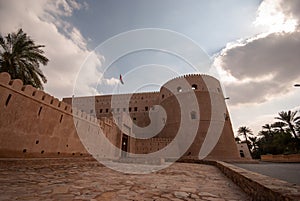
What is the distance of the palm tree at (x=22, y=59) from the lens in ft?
35.0

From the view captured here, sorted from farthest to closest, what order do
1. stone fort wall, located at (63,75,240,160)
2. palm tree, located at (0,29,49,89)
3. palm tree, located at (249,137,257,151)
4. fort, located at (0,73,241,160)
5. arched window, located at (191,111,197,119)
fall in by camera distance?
palm tree, located at (249,137,257,151) < arched window, located at (191,111,197,119) < stone fort wall, located at (63,75,240,160) < palm tree, located at (0,29,49,89) < fort, located at (0,73,241,160)

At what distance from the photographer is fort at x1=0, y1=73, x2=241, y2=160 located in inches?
264

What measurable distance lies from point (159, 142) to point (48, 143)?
11.8 meters

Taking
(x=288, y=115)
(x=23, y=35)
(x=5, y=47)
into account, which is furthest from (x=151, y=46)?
(x=288, y=115)

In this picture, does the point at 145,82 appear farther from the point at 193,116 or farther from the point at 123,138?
the point at 193,116

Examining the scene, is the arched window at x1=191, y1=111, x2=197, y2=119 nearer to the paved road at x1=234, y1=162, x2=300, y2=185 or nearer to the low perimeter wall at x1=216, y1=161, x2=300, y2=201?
the paved road at x1=234, y1=162, x2=300, y2=185

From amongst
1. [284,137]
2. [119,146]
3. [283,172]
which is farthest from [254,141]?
[283,172]

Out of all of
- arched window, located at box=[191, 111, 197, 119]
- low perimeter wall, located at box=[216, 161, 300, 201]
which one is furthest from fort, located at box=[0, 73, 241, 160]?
low perimeter wall, located at box=[216, 161, 300, 201]

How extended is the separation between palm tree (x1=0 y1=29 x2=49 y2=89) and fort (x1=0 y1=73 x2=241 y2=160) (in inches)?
158

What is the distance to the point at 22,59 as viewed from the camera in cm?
1113

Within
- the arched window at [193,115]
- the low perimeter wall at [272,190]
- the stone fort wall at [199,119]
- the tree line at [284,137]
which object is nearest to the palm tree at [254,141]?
the tree line at [284,137]

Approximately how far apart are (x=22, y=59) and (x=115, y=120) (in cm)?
868

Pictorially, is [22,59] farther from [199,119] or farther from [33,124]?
[199,119]

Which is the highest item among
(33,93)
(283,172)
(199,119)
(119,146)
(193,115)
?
(193,115)
